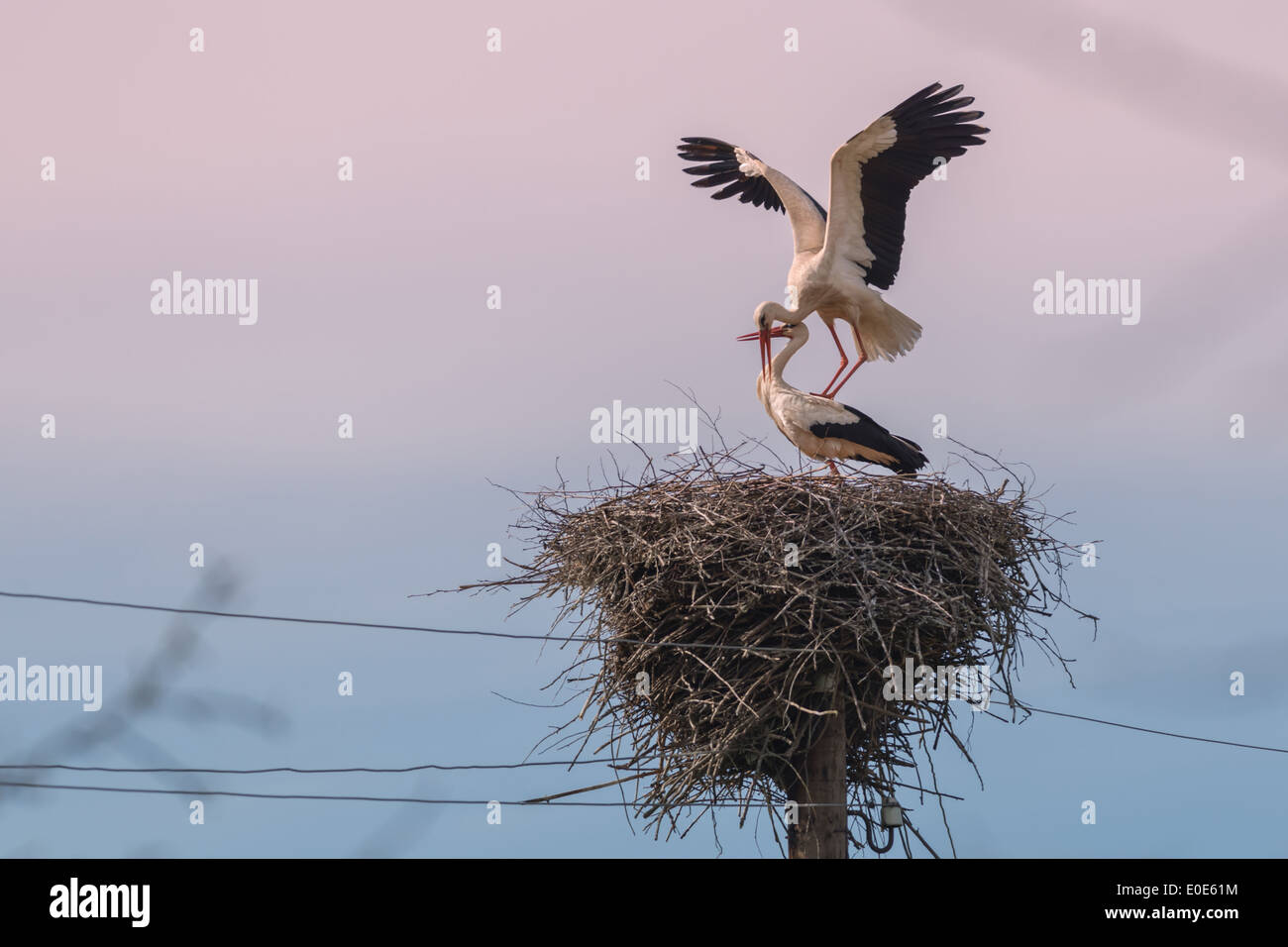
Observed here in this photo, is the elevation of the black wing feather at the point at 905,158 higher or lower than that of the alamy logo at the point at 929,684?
higher

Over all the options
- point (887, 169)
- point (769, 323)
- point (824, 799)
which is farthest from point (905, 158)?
point (824, 799)

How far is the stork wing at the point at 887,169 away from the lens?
29.2 feet

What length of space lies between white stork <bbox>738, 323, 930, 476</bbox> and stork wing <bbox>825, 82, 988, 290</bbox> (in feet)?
3.90

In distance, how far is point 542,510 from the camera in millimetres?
8125

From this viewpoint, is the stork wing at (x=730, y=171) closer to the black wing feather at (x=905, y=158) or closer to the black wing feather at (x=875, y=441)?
the black wing feather at (x=905, y=158)

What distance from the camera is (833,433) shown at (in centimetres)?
828

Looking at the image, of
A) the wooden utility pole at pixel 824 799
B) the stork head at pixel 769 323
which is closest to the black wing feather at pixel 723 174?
the stork head at pixel 769 323

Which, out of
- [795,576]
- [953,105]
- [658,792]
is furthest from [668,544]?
[953,105]

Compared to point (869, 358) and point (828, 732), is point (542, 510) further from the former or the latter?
point (869, 358)

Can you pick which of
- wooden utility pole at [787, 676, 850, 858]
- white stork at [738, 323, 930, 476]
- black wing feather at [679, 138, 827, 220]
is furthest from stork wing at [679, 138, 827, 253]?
wooden utility pole at [787, 676, 850, 858]

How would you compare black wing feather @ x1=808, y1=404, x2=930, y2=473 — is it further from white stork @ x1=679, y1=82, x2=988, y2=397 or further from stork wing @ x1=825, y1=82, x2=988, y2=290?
stork wing @ x1=825, y1=82, x2=988, y2=290

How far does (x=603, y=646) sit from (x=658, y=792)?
837 millimetres

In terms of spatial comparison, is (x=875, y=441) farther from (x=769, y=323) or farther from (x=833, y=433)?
(x=769, y=323)

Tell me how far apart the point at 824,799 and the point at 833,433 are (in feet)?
6.79
